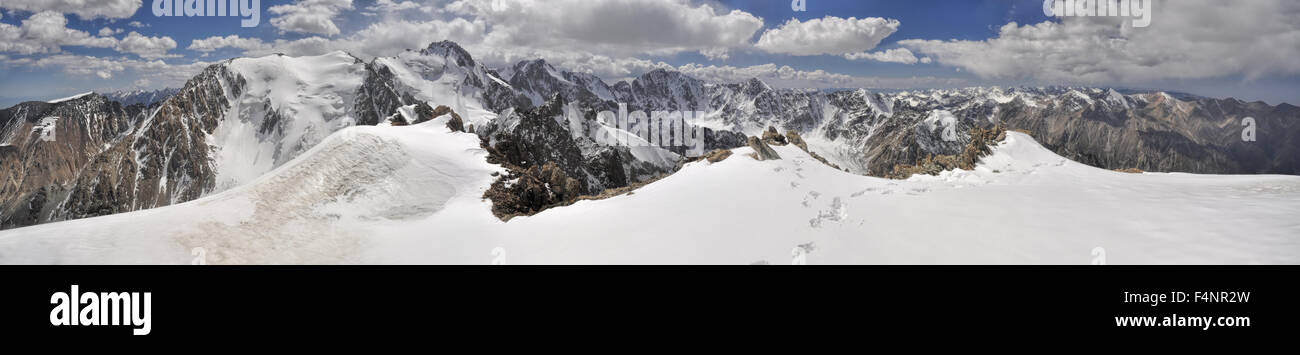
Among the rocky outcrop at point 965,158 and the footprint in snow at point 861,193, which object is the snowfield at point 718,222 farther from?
the rocky outcrop at point 965,158

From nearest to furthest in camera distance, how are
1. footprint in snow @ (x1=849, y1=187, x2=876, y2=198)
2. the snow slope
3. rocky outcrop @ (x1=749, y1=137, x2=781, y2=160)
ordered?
footprint in snow @ (x1=849, y1=187, x2=876, y2=198), rocky outcrop @ (x1=749, y1=137, x2=781, y2=160), the snow slope

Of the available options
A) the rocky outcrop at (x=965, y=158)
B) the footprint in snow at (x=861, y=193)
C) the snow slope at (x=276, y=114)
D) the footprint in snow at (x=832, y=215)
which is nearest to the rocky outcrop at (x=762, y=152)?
the footprint in snow at (x=861, y=193)

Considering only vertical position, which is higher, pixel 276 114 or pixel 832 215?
pixel 276 114

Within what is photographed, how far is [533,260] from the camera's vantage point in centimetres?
1362

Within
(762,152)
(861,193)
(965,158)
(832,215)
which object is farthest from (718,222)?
(965,158)

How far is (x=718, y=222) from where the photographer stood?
14953 mm

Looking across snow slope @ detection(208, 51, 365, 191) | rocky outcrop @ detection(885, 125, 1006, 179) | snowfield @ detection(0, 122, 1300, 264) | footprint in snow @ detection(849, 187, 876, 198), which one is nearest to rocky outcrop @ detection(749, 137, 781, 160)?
snowfield @ detection(0, 122, 1300, 264)

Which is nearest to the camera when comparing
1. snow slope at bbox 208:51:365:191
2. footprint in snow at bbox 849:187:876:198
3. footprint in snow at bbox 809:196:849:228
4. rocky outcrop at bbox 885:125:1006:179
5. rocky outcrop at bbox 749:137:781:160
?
footprint in snow at bbox 809:196:849:228

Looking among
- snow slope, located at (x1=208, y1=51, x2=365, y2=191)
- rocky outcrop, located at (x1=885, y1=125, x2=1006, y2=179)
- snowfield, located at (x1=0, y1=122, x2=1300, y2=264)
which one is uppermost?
snow slope, located at (x1=208, y1=51, x2=365, y2=191)

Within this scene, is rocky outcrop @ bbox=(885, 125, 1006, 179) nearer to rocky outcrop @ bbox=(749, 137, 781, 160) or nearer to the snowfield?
the snowfield

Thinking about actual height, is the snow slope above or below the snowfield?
above

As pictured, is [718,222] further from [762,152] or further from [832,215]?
[762,152]

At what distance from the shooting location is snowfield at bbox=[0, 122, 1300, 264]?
1138 centimetres
